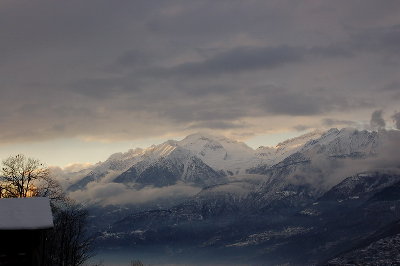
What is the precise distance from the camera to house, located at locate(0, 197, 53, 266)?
110ft

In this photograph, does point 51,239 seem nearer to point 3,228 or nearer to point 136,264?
point 3,228

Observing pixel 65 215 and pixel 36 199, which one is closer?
pixel 36 199

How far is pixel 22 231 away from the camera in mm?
34469

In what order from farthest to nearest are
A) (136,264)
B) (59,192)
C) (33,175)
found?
1. (136,264)
2. (59,192)
3. (33,175)

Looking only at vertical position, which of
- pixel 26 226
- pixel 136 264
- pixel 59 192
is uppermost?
pixel 59 192

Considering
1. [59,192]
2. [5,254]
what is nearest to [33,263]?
[5,254]

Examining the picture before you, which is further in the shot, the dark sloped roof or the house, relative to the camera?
the house

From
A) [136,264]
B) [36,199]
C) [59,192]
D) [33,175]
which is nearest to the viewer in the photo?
[36,199]

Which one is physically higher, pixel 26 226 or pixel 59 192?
pixel 59 192

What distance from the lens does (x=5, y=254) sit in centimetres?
3400

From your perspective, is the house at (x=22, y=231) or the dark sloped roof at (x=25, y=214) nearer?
the dark sloped roof at (x=25, y=214)

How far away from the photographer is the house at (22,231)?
110ft

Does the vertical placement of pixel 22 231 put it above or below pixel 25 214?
below

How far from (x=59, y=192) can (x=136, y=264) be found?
55.1m
